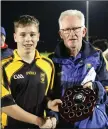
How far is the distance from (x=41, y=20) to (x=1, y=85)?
572 millimetres

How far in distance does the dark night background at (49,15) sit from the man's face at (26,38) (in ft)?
0.13

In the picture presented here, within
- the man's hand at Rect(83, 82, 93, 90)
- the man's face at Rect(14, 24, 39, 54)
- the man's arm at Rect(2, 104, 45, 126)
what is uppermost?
the man's face at Rect(14, 24, 39, 54)

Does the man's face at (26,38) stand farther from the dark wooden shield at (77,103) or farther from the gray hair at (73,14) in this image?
the dark wooden shield at (77,103)

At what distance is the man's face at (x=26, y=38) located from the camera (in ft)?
7.34

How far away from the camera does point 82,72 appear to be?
89.6 inches

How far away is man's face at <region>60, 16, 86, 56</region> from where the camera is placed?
2279 millimetres

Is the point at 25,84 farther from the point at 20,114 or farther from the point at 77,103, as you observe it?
the point at 77,103

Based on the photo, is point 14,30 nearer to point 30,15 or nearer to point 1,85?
point 30,15

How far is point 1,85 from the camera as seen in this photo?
221 centimetres

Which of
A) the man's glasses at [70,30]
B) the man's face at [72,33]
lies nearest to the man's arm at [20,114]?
the man's face at [72,33]

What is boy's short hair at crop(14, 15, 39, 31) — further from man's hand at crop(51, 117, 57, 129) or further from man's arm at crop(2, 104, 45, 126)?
man's hand at crop(51, 117, 57, 129)

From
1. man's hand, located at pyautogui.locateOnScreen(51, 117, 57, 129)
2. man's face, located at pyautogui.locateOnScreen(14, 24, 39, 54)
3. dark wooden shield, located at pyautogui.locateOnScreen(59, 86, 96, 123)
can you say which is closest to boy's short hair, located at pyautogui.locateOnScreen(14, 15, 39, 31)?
man's face, located at pyautogui.locateOnScreen(14, 24, 39, 54)

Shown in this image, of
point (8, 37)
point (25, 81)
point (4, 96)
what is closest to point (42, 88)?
point (25, 81)

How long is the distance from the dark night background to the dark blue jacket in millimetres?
102
